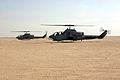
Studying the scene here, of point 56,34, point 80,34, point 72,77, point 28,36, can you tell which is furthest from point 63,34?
point 72,77

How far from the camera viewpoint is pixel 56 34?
32.0 metres

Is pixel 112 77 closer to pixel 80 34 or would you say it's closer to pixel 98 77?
pixel 98 77

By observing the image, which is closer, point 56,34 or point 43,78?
point 43,78

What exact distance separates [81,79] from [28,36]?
Answer: 4309 centimetres

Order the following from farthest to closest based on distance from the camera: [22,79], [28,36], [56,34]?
[28,36] → [56,34] → [22,79]

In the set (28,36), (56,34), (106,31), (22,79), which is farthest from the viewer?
(28,36)

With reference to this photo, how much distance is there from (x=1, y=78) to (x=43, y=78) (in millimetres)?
1448

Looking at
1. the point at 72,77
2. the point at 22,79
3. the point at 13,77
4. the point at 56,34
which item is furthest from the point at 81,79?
the point at 56,34

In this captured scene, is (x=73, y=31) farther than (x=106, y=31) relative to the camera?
No

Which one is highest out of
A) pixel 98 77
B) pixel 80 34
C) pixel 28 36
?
pixel 98 77

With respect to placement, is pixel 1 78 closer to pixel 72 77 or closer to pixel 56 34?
pixel 72 77

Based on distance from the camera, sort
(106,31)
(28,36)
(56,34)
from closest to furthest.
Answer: (56,34) < (106,31) < (28,36)

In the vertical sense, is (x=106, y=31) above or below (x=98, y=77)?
below

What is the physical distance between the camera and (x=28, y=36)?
47.9 m
